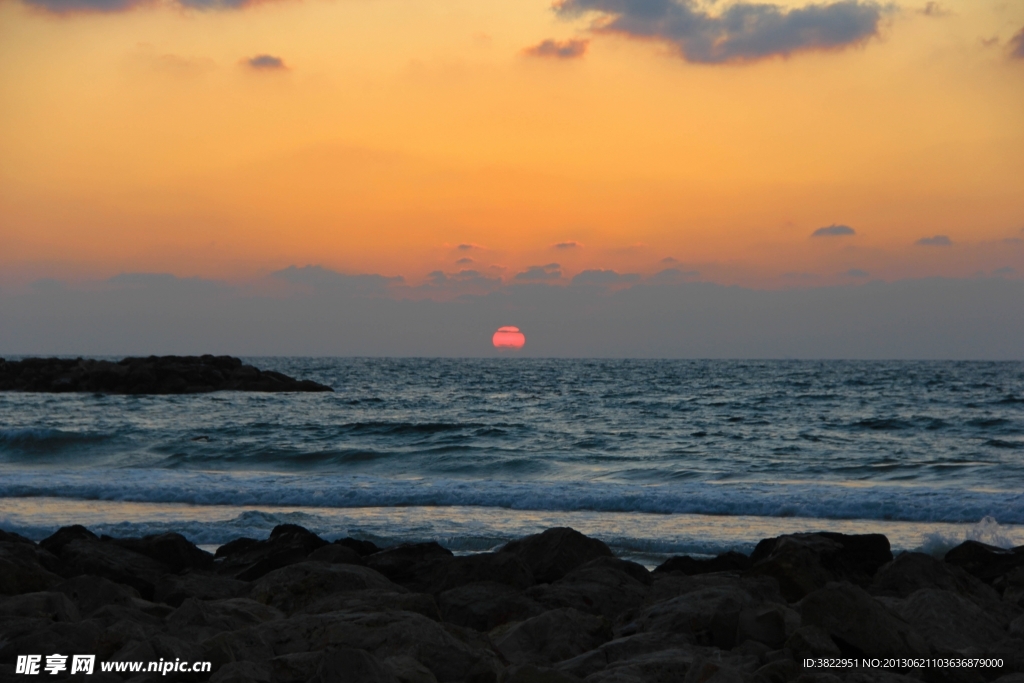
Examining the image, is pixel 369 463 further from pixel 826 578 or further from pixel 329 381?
pixel 329 381

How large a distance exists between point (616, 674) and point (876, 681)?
59.1 inches

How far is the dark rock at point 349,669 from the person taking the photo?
4.64 meters

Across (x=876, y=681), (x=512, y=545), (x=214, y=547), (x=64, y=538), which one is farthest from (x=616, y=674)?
(x=214, y=547)

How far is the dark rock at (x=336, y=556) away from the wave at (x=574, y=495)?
6479 mm

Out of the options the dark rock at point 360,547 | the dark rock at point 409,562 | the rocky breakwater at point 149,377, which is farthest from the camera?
the rocky breakwater at point 149,377

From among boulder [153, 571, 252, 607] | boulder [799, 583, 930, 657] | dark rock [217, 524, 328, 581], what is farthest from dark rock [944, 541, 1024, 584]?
boulder [153, 571, 252, 607]

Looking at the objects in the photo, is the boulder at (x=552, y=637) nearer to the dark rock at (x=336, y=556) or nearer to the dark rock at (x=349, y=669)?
the dark rock at (x=349, y=669)

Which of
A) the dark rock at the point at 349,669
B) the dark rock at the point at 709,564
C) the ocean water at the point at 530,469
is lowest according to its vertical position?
the ocean water at the point at 530,469

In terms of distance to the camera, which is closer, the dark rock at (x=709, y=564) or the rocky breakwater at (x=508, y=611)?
the rocky breakwater at (x=508, y=611)

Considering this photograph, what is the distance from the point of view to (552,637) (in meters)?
6.41

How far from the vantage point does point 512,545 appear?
9.55 meters

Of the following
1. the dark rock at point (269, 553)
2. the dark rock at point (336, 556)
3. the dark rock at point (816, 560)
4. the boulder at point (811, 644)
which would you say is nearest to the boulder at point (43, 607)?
the dark rock at point (269, 553)

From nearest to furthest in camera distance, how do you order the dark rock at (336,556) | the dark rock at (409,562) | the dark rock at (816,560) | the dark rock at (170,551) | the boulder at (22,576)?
the boulder at (22,576) → the dark rock at (816,560) → the dark rock at (409,562) → the dark rock at (336,556) → the dark rock at (170,551)

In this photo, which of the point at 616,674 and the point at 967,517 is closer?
the point at 616,674
